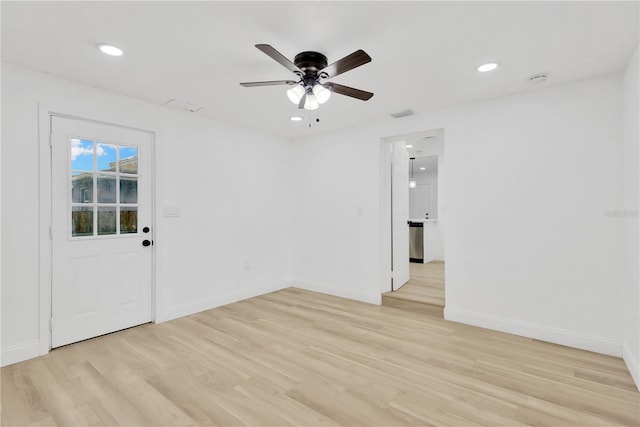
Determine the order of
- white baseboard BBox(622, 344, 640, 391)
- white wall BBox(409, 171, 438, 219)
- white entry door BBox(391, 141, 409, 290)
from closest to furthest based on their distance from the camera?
white baseboard BBox(622, 344, 640, 391) < white entry door BBox(391, 141, 409, 290) < white wall BBox(409, 171, 438, 219)

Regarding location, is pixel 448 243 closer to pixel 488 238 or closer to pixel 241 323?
pixel 488 238

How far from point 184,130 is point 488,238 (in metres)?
3.84

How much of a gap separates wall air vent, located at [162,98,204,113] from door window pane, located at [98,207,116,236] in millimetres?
1332

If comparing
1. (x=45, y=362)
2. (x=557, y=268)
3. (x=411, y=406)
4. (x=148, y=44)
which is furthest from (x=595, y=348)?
(x=45, y=362)

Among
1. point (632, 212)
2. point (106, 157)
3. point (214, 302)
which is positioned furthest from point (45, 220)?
point (632, 212)

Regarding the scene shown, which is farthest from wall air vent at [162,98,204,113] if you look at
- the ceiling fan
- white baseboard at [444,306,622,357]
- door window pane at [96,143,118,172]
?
white baseboard at [444,306,622,357]

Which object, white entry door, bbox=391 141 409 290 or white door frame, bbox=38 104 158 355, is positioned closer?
white door frame, bbox=38 104 158 355

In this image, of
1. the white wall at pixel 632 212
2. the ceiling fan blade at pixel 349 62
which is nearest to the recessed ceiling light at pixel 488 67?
the white wall at pixel 632 212

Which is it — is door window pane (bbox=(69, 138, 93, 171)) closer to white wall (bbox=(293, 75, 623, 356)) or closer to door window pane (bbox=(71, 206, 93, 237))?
door window pane (bbox=(71, 206, 93, 237))

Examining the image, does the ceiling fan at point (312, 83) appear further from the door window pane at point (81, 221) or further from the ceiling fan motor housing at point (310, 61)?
the door window pane at point (81, 221)

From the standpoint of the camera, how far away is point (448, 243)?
377 cm

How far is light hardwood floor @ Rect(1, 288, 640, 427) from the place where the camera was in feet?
6.57

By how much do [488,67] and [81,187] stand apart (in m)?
4.01

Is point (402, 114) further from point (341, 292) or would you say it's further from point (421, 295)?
point (341, 292)
